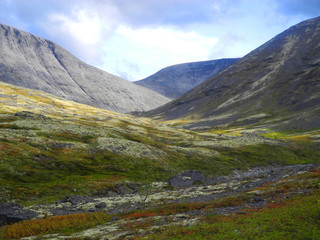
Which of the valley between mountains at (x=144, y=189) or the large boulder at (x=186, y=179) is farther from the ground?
the valley between mountains at (x=144, y=189)

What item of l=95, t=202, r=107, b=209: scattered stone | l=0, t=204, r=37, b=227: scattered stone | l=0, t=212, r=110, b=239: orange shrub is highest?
l=0, t=204, r=37, b=227: scattered stone

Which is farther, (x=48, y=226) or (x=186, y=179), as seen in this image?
(x=186, y=179)

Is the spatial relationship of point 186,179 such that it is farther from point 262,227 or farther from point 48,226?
point 262,227

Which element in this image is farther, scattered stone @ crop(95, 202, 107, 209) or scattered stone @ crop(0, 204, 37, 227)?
scattered stone @ crop(95, 202, 107, 209)

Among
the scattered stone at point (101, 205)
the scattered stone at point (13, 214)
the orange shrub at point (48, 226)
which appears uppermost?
the scattered stone at point (13, 214)

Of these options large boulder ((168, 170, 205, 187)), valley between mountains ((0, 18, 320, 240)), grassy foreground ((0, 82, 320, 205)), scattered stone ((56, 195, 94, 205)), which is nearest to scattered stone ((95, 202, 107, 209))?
valley between mountains ((0, 18, 320, 240))

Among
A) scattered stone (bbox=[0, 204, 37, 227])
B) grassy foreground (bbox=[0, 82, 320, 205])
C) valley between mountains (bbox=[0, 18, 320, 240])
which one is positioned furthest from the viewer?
grassy foreground (bbox=[0, 82, 320, 205])

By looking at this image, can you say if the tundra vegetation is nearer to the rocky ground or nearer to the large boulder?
→ the rocky ground

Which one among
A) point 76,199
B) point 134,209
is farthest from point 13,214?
point 134,209

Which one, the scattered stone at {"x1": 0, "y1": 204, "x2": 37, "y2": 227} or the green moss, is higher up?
the scattered stone at {"x1": 0, "y1": 204, "x2": 37, "y2": 227}

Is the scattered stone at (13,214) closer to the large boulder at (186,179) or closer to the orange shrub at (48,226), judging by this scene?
the orange shrub at (48,226)

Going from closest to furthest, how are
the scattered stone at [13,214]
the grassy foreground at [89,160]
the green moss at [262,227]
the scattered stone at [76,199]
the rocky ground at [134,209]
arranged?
the green moss at [262,227] → the rocky ground at [134,209] → the scattered stone at [13,214] → the scattered stone at [76,199] → the grassy foreground at [89,160]

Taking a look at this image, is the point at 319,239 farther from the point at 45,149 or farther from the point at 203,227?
the point at 45,149

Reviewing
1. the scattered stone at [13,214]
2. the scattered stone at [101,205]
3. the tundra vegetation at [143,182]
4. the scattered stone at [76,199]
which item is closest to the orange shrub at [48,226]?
the tundra vegetation at [143,182]
